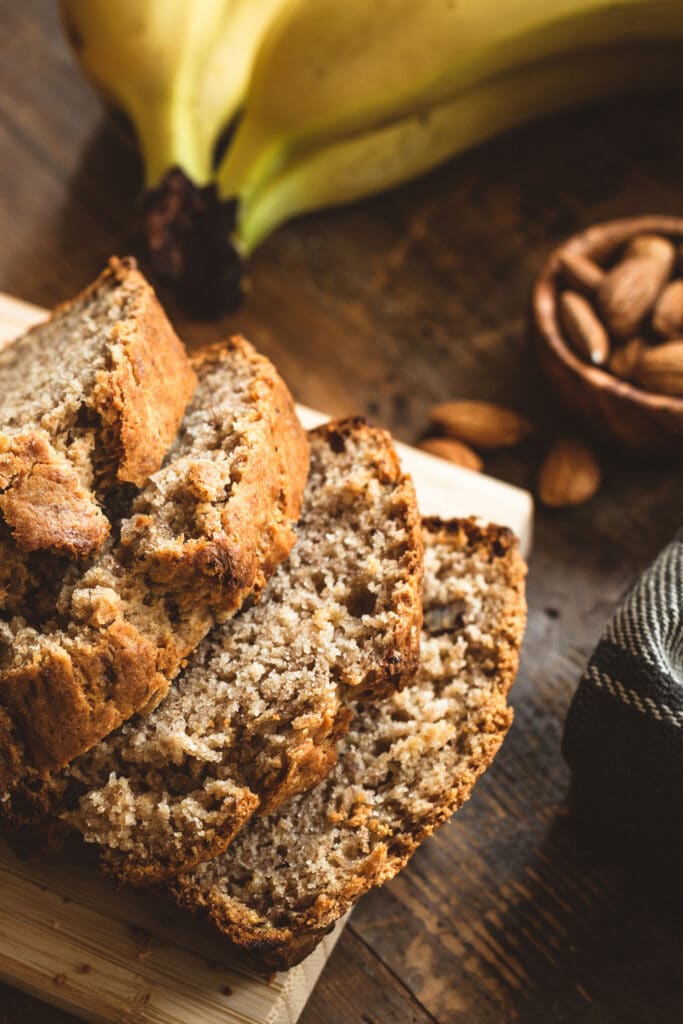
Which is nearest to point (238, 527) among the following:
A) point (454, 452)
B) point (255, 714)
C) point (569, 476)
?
point (255, 714)

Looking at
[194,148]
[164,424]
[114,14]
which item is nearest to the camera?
[164,424]

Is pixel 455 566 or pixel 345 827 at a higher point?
pixel 455 566

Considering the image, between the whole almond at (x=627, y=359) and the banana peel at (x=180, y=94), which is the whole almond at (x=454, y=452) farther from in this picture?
the banana peel at (x=180, y=94)

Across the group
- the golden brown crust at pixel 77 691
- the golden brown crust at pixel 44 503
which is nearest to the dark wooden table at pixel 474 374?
the golden brown crust at pixel 77 691

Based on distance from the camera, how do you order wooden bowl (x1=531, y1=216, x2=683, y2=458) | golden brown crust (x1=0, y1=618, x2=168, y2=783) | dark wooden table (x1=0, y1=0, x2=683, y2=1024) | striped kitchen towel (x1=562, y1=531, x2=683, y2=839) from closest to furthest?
golden brown crust (x1=0, y1=618, x2=168, y2=783) < striped kitchen towel (x1=562, y1=531, x2=683, y2=839) < dark wooden table (x1=0, y1=0, x2=683, y2=1024) < wooden bowl (x1=531, y1=216, x2=683, y2=458)

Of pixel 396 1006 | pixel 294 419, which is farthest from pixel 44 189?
pixel 396 1006

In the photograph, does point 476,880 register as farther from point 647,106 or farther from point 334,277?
point 647,106

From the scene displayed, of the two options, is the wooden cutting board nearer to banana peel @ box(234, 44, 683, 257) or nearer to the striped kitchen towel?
the striped kitchen towel

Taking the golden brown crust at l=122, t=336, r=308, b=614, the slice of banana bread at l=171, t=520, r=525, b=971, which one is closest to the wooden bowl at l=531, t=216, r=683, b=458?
the slice of banana bread at l=171, t=520, r=525, b=971
